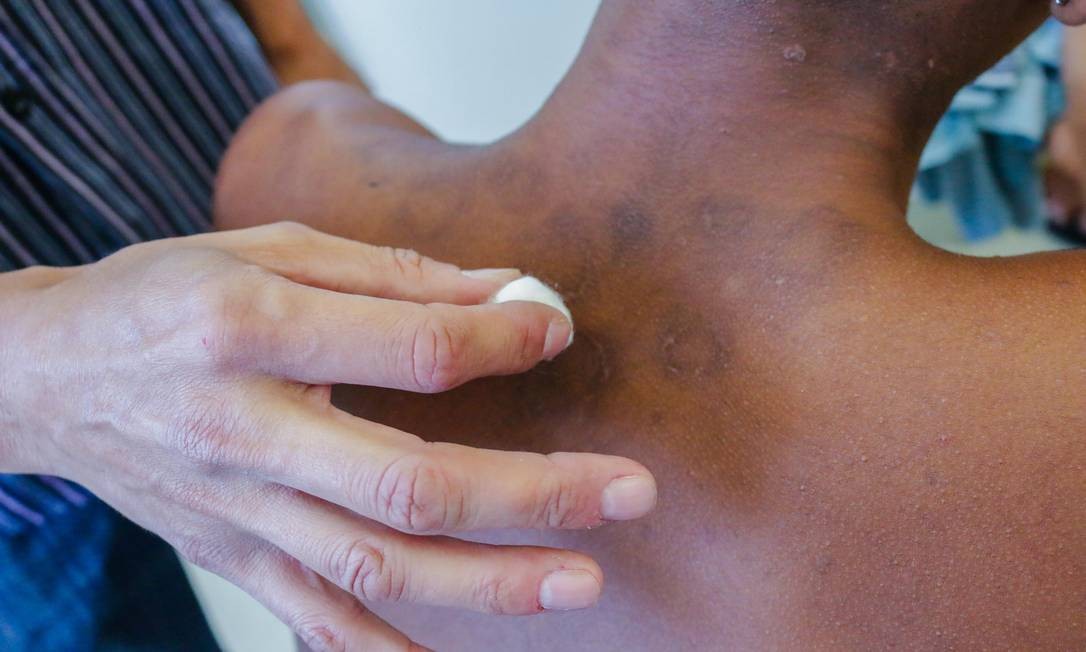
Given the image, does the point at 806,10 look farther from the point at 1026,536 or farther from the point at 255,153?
the point at 255,153

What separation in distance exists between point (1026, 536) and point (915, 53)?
1.17ft

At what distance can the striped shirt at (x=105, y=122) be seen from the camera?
0.91 m

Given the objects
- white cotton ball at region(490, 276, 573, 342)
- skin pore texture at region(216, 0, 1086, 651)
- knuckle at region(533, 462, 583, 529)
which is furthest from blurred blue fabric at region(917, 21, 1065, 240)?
knuckle at region(533, 462, 583, 529)

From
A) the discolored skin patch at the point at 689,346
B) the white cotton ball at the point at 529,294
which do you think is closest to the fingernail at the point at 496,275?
the white cotton ball at the point at 529,294

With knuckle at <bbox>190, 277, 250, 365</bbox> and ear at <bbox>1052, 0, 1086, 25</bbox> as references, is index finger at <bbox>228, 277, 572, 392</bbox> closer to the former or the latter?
knuckle at <bbox>190, 277, 250, 365</bbox>

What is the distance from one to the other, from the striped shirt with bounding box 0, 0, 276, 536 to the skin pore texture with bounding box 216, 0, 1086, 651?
1.57 feet

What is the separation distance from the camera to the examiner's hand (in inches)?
19.7

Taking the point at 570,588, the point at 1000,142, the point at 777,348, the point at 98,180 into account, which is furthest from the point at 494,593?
the point at 1000,142

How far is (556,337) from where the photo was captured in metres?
0.56

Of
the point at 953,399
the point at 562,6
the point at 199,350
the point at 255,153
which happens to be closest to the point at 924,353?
the point at 953,399

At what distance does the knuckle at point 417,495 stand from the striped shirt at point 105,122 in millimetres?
613

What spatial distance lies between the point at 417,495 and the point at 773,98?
1.32 feet

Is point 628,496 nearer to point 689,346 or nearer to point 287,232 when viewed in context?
point 689,346

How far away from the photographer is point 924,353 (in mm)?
525
